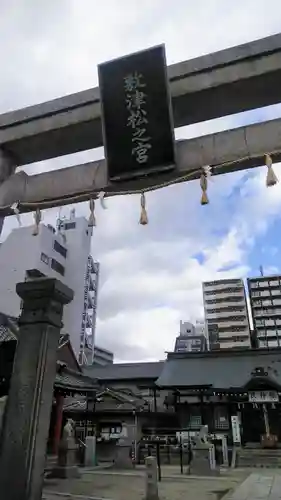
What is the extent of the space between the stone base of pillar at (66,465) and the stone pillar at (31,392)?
8742 millimetres

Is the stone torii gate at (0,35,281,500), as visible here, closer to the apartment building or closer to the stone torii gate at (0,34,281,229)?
the stone torii gate at (0,34,281,229)

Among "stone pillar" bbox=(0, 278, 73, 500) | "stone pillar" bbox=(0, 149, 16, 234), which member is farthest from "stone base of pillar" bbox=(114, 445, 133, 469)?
"stone pillar" bbox=(0, 149, 16, 234)

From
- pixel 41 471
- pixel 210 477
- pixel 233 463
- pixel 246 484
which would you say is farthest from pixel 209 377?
pixel 41 471

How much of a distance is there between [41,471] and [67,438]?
1019 cm

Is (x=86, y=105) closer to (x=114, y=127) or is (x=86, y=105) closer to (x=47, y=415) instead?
(x=114, y=127)

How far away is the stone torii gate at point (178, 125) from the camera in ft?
16.1

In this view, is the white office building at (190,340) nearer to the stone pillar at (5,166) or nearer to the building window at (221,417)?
the building window at (221,417)

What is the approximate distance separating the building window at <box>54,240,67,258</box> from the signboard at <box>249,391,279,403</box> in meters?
38.1

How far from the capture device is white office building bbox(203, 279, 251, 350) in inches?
2741

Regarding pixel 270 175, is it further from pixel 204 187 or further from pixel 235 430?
pixel 235 430

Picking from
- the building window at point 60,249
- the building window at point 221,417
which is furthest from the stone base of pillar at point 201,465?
the building window at point 60,249

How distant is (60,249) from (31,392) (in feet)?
172

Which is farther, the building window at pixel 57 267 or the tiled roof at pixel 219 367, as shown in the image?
the building window at pixel 57 267

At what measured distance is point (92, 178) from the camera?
212 inches
